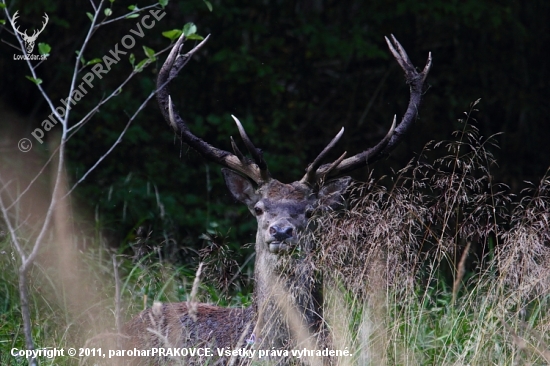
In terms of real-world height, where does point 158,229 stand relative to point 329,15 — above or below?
below

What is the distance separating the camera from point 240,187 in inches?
203

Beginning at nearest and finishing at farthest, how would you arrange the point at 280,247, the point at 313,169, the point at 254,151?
the point at 280,247 < the point at 254,151 < the point at 313,169

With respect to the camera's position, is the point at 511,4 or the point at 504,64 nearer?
the point at 511,4

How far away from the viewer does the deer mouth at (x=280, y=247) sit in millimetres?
4375

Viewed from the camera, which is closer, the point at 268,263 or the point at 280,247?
the point at 280,247

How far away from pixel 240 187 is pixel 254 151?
459 mm

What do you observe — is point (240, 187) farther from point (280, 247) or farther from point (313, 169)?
point (280, 247)

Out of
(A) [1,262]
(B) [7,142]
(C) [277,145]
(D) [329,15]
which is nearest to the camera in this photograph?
(A) [1,262]

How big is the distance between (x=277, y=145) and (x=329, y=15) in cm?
180

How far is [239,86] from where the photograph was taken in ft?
29.1

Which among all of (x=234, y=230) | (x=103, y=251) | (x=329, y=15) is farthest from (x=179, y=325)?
(x=329, y=15)

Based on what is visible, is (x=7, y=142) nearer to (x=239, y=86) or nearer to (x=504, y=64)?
(x=239, y=86)

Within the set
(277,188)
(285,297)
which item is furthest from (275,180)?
(285,297)

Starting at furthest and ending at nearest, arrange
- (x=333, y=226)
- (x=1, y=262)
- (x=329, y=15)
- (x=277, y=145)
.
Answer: (x=329, y=15) < (x=277, y=145) < (x=1, y=262) < (x=333, y=226)
